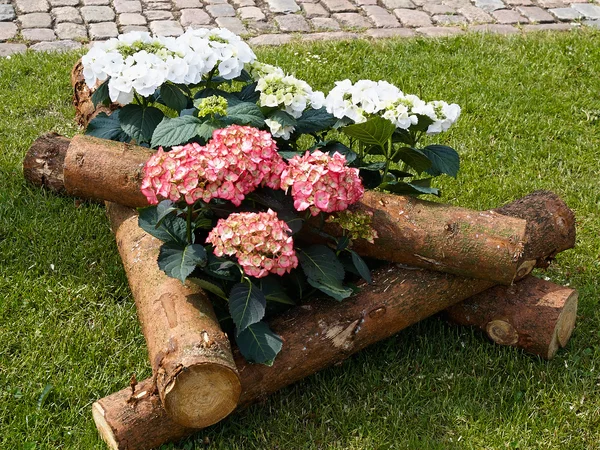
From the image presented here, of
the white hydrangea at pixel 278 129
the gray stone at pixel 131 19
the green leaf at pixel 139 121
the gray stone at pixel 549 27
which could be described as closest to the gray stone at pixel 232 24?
the gray stone at pixel 131 19

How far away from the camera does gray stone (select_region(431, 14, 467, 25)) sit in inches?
280

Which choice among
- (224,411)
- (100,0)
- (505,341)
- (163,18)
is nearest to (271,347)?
(224,411)

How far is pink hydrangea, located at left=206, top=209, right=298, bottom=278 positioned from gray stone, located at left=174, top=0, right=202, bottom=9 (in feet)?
14.4

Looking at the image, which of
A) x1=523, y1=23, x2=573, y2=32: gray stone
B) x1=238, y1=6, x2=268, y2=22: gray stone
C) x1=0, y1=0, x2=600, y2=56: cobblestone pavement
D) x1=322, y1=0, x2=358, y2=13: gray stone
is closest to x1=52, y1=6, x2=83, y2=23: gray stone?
x1=0, y1=0, x2=600, y2=56: cobblestone pavement

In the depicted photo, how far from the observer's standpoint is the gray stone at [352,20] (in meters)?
6.97

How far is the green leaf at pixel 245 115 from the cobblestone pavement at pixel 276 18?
297 cm

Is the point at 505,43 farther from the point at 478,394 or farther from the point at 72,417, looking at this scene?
the point at 72,417

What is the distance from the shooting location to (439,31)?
22.7 feet

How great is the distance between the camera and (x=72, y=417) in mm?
3271

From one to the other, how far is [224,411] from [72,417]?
26.3 inches

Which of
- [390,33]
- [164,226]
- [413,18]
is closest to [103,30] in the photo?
[390,33]

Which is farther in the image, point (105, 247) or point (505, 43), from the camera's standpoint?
point (505, 43)

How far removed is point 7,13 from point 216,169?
4.45m

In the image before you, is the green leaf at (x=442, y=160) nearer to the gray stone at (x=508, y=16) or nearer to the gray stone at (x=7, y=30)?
the gray stone at (x=508, y=16)
